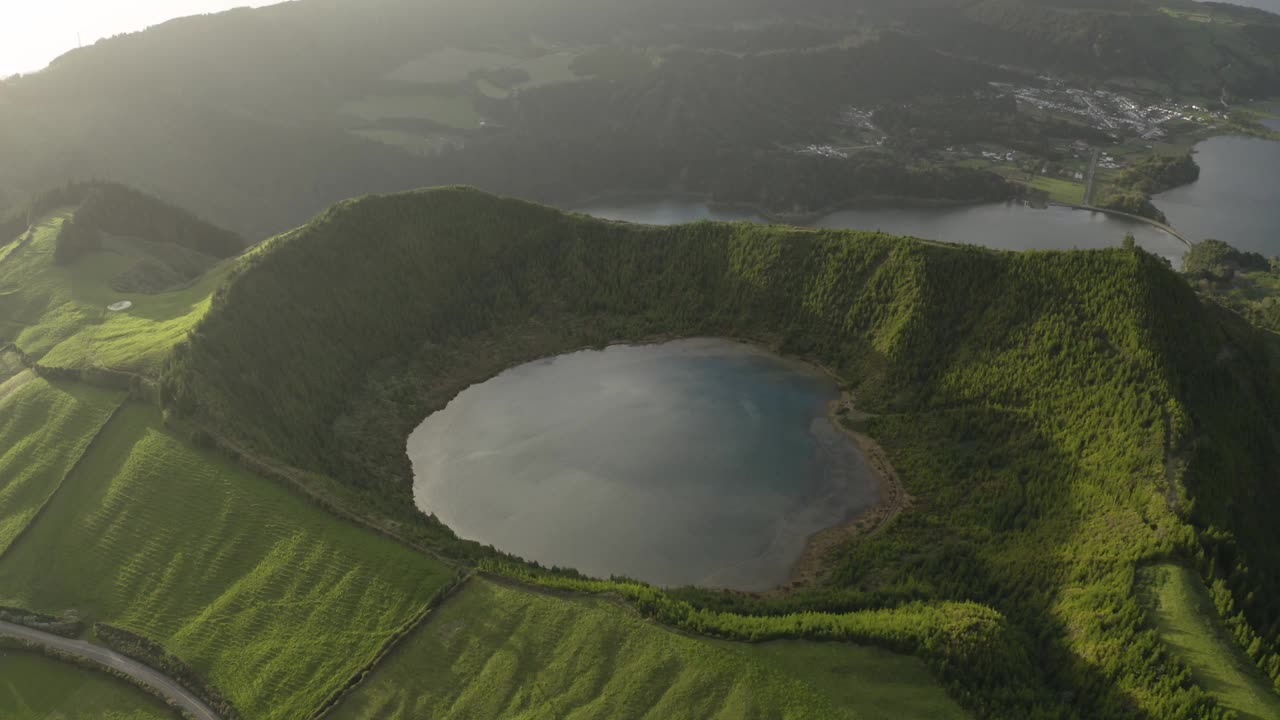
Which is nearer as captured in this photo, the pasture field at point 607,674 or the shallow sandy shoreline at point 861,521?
the pasture field at point 607,674

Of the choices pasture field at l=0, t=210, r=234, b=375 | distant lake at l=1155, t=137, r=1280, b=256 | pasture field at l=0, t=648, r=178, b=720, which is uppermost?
pasture field at l=0, t=210, r=234, b=375

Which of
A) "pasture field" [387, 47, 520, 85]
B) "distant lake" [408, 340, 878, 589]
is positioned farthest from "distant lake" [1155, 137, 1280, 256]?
"pasture field" [387, 47, 520, 85]

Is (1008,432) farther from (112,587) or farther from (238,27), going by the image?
(238,27)

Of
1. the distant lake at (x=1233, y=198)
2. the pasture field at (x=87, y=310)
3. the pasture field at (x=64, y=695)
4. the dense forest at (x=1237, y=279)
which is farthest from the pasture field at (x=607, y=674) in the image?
the distant lake at (x=1233, y=198)

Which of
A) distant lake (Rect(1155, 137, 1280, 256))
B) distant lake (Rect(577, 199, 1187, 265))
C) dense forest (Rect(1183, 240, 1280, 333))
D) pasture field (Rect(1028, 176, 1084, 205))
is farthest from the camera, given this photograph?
pasture field (Rect(1028, 176, 1084, 205))

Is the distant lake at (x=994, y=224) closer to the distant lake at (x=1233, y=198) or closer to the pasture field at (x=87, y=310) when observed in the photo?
the distant lake at (x=1233, y=198)

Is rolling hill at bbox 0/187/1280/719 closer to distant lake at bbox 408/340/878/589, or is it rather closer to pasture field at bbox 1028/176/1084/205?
distant lake at bbox 408/340/878/589

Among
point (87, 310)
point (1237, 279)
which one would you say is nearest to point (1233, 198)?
point (1237, 279)
